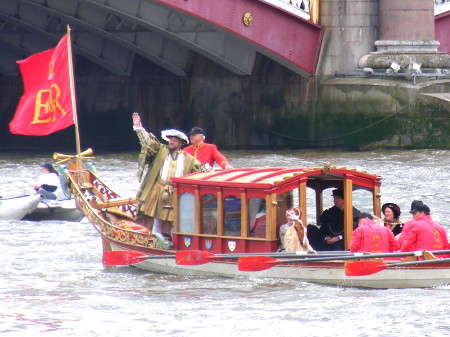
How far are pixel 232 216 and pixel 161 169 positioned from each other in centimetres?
159

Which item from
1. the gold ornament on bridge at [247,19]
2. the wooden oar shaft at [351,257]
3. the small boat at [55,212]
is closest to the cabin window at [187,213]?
the wooden oar shaft at [351,257]

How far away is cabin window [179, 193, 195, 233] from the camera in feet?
57.1

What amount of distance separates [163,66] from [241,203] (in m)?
20.7

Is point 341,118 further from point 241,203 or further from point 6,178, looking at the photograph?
point 241,203

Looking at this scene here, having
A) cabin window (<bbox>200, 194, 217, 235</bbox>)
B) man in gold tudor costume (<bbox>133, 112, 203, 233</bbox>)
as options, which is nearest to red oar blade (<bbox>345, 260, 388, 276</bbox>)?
cabin window (<bbox>200, 194, 217, 235</bbox>)

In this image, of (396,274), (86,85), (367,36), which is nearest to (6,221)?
(396,274)

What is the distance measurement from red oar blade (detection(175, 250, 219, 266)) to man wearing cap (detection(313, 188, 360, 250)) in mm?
1534

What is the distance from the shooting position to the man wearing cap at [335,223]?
1706 centimetres

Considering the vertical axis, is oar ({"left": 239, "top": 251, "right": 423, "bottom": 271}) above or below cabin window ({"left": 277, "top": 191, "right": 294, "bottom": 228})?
below

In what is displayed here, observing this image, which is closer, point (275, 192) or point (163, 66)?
point (275, 192)

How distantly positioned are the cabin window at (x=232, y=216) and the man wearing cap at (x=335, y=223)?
3.89ft

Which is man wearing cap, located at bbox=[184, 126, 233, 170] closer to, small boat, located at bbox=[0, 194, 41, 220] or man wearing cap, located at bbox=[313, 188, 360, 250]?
man wearing cap, located at bbox=[313, 188, 360, 250]

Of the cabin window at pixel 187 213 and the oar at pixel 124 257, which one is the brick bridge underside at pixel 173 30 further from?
the cabin window at pixel 187 213

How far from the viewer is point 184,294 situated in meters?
16.3
